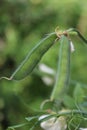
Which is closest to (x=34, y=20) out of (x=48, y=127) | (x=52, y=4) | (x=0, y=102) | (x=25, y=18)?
(x=25, y=18)

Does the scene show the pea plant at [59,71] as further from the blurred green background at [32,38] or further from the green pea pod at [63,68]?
the blurred green background at [32,38]

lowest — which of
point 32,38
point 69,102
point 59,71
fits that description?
point 32,38

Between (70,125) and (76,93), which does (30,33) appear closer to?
(76,93)

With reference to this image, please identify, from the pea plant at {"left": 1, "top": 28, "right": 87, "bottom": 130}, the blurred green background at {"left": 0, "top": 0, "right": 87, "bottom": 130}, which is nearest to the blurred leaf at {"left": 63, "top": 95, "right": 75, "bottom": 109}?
the pea plant at {"left": 1, "top": 28, "right": 87, "bottom": 130}

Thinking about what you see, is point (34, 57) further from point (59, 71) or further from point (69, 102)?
point (69, 102)

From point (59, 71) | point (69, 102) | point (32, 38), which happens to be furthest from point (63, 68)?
point (32, 38)

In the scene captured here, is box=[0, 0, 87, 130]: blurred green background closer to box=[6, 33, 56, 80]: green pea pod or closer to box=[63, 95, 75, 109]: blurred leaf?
box=[63, 95, 75, 109]: blurred leaf

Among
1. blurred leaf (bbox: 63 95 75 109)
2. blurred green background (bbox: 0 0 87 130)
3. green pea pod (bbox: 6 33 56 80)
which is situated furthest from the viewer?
blurred green background (bbox: 0 0 87 130)
